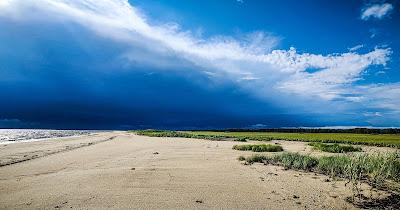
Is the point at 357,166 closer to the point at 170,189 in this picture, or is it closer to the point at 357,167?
the point at 357,167

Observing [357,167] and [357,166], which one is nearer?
[357,166]

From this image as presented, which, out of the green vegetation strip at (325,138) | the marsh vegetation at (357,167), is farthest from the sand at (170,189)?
the green vegetation strip at (325,138)

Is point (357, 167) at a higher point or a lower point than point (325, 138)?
lower

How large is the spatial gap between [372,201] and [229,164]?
7.03 metres

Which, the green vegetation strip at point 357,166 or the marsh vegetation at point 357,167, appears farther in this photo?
the green vegetation strip at point 357,166

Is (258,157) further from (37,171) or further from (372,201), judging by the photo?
(37,171)

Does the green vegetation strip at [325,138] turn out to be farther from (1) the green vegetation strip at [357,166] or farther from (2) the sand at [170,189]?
(2) the sand at [170,189]

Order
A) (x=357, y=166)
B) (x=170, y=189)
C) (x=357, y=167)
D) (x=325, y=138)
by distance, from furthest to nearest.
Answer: (x=325, y=138), (x=357, y=167), (x=357, y=166), (x=170, y=189)

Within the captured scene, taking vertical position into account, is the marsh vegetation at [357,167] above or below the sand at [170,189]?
above

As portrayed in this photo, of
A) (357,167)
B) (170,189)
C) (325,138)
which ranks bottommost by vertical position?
(170,189)

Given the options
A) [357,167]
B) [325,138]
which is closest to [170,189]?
[357,167]

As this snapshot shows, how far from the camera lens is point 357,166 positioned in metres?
11.1

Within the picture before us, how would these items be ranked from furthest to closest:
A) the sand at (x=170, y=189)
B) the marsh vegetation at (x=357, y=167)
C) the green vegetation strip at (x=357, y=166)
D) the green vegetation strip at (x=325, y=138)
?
1. the green vegetation strip at (x=325, y=138)
2. the green vegetation strip at (x=357, y=166)
3. the marsh vegetation at (x=357, y=167)
4. the sand at (x=170, y=189)

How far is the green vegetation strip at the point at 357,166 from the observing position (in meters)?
9.66
